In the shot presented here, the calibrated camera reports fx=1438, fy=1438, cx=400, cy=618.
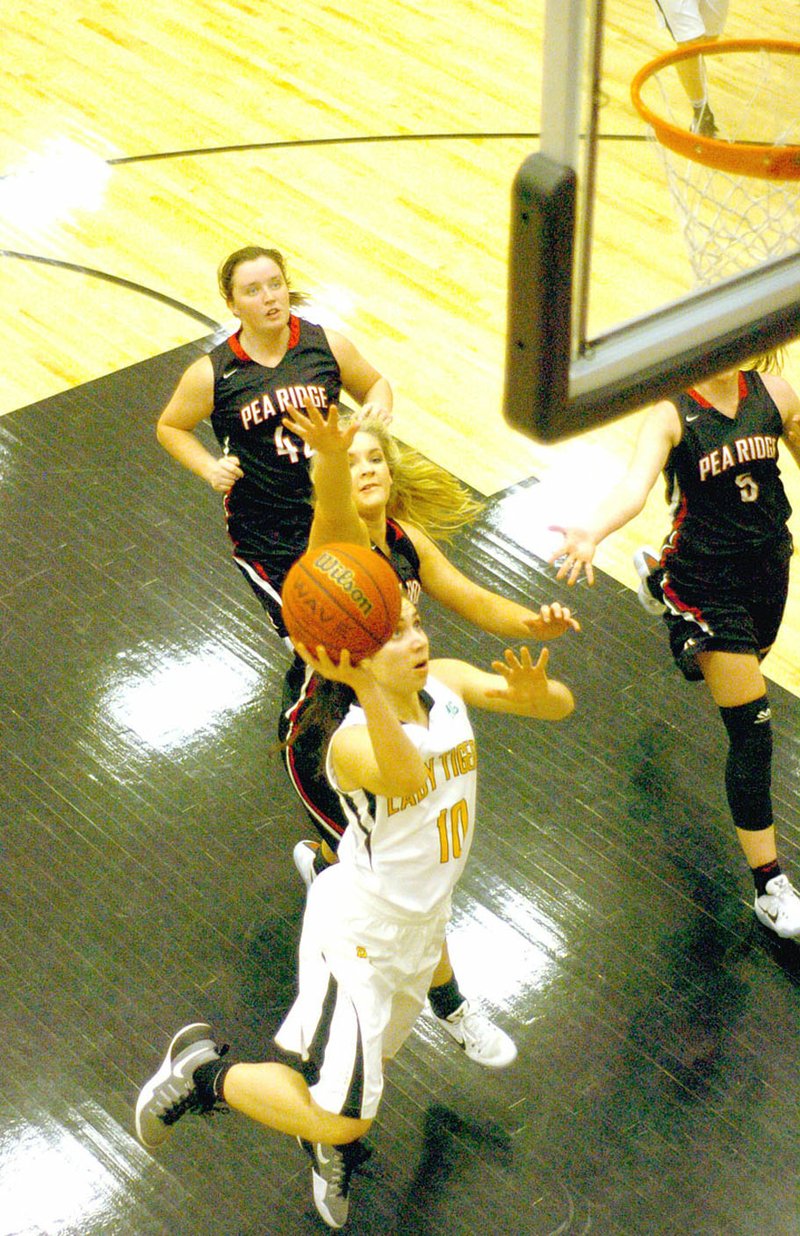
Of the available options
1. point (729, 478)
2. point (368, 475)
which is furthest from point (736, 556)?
point (368, 475)

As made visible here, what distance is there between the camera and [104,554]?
16.8 feet

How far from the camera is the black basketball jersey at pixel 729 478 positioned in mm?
3729

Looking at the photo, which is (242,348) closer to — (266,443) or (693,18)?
(266,443)

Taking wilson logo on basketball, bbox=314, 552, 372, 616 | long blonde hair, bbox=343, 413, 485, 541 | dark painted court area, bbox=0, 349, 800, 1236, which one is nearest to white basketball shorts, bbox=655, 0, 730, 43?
dark painted court area, bbox=0, 349, 800, 1236

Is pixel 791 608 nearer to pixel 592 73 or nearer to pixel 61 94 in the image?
pixel 592 73

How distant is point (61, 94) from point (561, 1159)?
653cm

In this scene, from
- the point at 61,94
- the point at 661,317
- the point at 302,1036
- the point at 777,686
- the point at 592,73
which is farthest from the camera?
the point at 61,94

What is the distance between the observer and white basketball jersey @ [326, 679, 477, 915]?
296 centimetres

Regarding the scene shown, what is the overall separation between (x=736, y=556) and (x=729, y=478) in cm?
21

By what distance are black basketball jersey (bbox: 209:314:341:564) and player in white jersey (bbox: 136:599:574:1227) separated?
0.94 meters

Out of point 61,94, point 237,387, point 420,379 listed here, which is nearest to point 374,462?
point 237,387

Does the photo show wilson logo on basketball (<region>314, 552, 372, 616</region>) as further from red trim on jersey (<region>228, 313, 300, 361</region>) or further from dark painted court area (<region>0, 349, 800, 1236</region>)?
dark painted court area (<region>0, 349, 800, 1236</region>)

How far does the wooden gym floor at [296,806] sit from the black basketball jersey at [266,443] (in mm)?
771

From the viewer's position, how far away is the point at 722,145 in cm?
315
